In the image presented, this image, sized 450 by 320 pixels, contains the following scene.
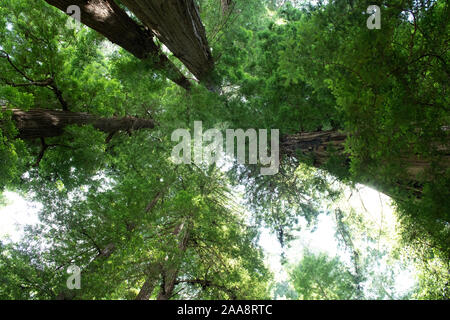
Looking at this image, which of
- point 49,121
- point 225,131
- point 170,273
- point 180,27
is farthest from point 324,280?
point 49,121

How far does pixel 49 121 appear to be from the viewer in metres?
5.26

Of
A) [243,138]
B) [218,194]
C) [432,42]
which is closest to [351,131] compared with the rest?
[432,42]

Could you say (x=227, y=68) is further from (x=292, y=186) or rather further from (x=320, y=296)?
(x=320, y=296)

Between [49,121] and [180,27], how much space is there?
3.51 meters

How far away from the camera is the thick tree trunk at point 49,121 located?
4.79 m

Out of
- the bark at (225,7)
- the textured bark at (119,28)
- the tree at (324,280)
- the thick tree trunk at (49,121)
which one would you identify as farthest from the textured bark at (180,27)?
the tree at (324,280)

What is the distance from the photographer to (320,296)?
19.2ft

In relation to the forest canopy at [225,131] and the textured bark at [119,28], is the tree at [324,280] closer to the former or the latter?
the forest canopy at [225,131]

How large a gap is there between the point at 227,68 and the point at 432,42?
3240 mm

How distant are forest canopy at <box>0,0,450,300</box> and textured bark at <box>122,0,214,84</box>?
3 centimetres

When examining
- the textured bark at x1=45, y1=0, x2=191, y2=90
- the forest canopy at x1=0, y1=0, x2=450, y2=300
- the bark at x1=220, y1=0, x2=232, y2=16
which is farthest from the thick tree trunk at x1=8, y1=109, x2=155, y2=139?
the bark at x1=220, y1=0, x2=232, y2=16

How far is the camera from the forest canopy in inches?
90.4

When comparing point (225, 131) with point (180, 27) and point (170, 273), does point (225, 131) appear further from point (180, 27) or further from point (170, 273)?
point (170, 273)

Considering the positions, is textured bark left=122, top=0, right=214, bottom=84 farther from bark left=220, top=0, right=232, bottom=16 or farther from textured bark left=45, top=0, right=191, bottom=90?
bark left=220, top=0, right=232, bottom=16
